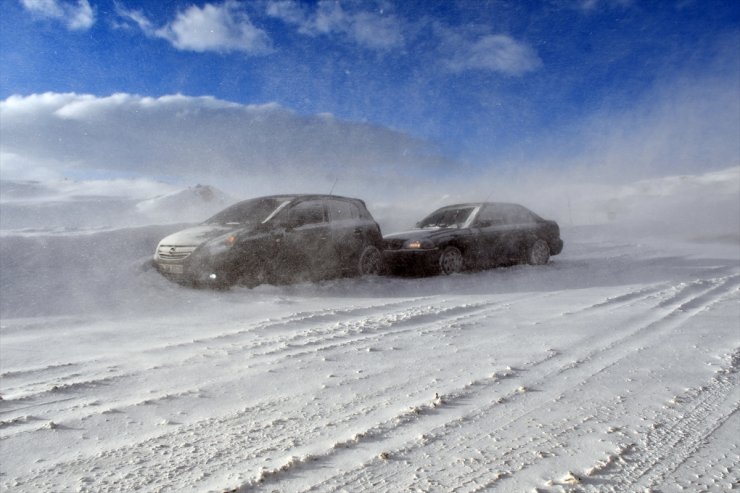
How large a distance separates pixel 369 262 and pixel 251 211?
2.05m

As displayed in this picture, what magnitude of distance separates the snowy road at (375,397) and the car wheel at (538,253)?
4152 mm

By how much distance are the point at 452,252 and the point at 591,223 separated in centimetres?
1602

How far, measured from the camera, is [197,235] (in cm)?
703

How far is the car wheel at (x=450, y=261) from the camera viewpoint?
338 inches

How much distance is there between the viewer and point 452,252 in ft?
28.7

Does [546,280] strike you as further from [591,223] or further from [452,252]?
[591,223]

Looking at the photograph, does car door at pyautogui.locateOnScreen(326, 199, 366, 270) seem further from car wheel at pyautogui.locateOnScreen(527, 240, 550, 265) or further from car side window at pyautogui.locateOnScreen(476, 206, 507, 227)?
car wheel at pyautogui.locateOnScreen(527, 240, 550, 265)

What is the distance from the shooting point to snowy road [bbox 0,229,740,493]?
1.99 m

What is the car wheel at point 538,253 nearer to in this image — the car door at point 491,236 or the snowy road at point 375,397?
the car door at point 491,236

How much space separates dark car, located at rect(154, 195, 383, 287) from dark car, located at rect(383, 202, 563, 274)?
0.50 metres

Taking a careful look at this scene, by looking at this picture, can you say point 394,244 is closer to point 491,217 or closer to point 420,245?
point 420,245

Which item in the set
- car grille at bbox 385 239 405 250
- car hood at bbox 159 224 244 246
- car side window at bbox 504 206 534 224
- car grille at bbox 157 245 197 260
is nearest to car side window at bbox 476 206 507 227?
car side window at bbox 504 206 534 224

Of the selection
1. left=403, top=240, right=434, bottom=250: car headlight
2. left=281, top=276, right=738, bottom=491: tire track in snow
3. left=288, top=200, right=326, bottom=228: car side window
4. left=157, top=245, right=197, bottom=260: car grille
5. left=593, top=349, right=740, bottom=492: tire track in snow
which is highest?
left=288, top=200, right=326, bottom=228: car side window

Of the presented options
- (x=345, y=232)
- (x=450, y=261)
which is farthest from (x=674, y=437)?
(x=450, y=261)
